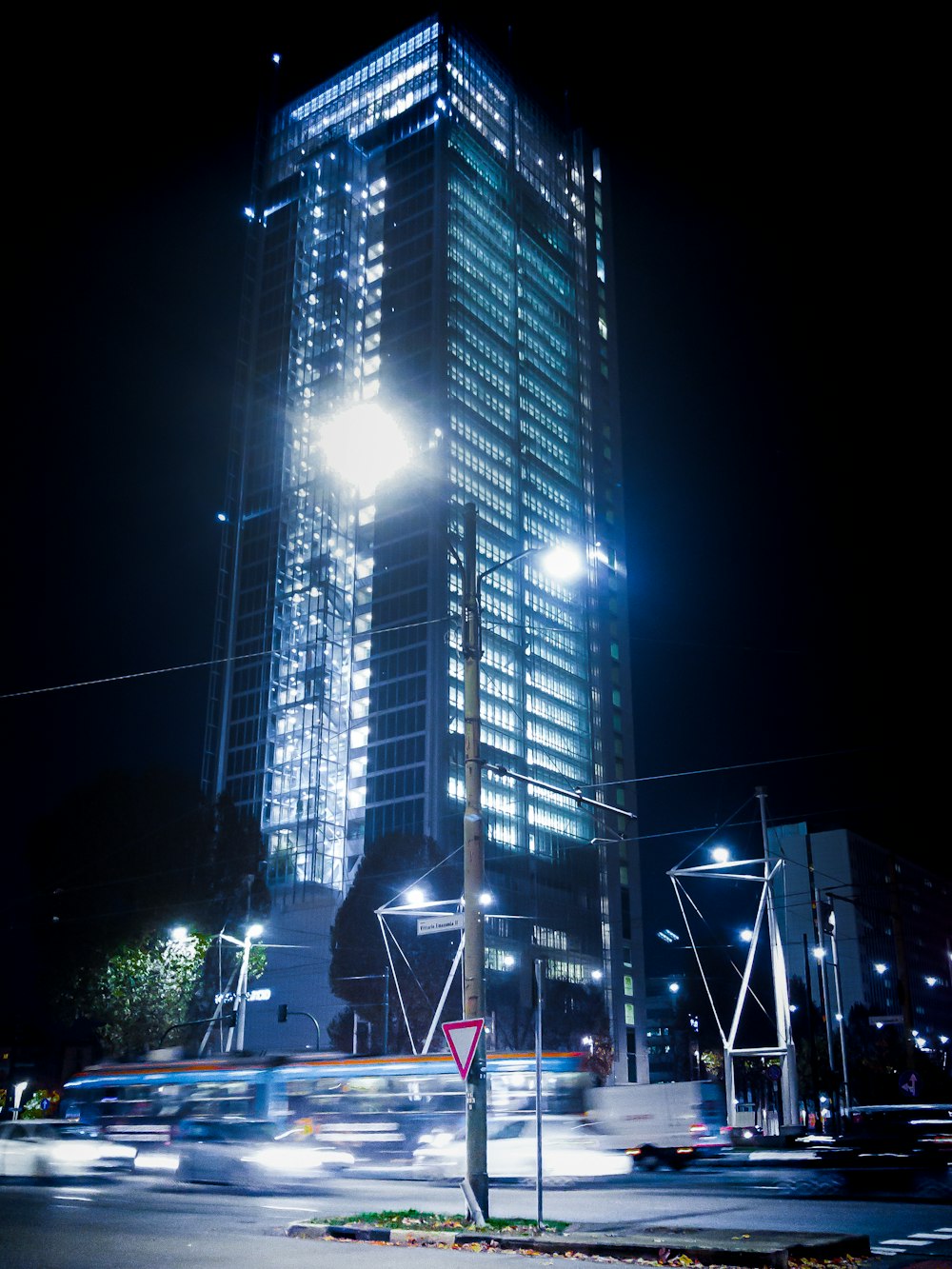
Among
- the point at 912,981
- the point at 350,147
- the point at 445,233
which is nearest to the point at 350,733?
the point at 445,233

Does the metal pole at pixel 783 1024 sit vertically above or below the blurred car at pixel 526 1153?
above

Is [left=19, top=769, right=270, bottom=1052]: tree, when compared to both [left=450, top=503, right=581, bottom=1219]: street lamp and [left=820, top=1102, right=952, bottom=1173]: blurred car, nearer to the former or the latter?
[left=820, top=1102, right=952, bottom=1173]: blurred car

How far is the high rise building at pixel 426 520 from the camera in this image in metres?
99.6

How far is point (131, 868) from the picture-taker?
55.8m

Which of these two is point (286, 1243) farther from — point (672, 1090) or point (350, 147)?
point (350, 147)

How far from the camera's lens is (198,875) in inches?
2320

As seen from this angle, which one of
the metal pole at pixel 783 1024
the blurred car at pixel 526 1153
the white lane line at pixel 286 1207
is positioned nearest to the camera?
the white lane line at pixel 286 1207

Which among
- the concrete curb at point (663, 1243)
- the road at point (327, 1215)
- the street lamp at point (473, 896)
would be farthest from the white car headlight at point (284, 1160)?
the concrete curb at point (663, 1243)

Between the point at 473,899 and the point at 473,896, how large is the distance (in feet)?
0.15

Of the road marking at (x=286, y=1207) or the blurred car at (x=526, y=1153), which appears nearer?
the road marking at (x=286, y=1207)

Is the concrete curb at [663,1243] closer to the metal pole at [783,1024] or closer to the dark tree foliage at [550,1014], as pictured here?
the metal pole at [783,1024]

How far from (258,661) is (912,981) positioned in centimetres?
10604

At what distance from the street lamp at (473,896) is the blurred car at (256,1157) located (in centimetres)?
1471

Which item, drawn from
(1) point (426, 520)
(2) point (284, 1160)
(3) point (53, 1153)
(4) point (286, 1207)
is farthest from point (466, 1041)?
(1) point (426, 520)
